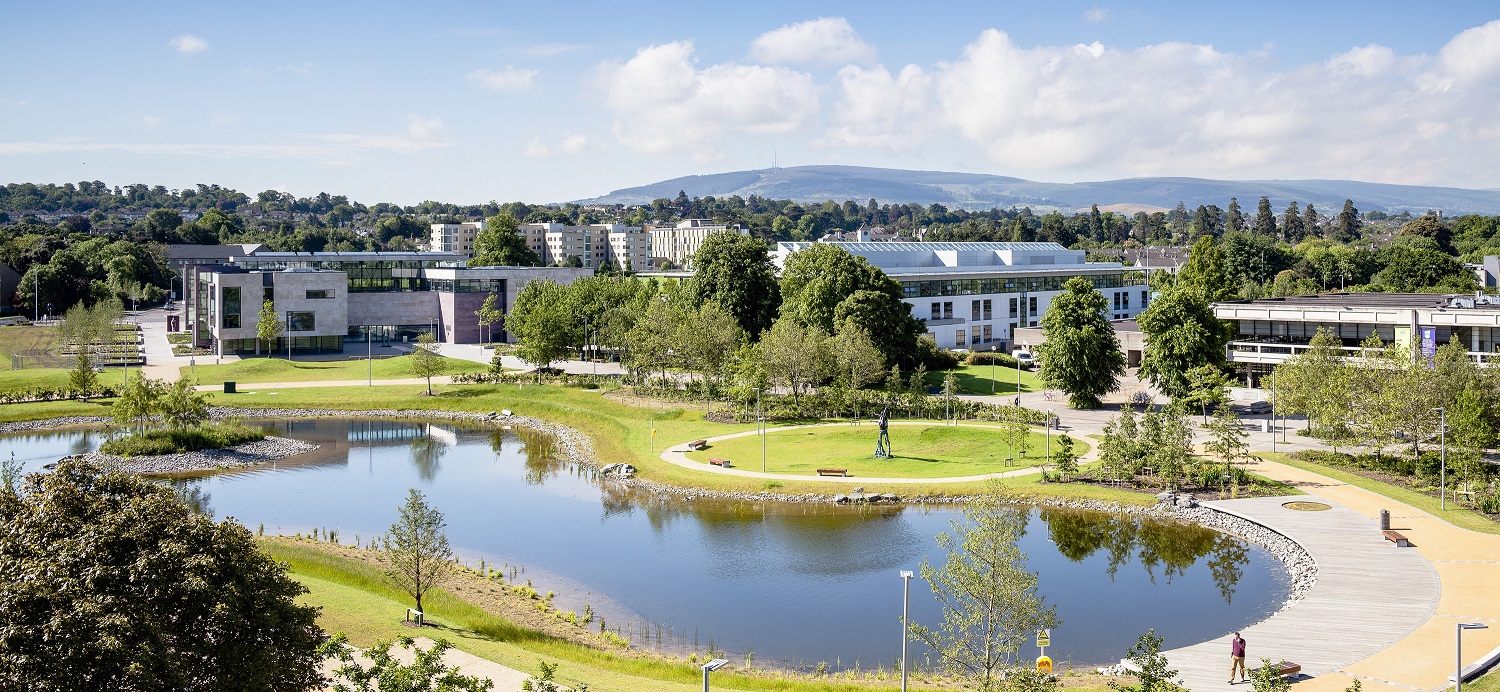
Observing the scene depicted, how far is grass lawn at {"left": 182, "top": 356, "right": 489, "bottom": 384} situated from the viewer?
240 feet

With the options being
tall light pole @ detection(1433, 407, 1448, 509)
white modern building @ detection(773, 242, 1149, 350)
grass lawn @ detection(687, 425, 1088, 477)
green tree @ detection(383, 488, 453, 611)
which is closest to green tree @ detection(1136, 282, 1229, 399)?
grass lawn @ detection(687, 425, 1088, 477)

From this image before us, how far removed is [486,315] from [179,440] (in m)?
38.9

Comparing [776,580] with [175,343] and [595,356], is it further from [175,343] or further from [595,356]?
[175,343]

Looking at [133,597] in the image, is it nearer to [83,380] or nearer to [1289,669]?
[1289,669]

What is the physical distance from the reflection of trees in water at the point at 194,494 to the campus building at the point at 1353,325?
50473mm

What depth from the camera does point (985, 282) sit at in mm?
92125

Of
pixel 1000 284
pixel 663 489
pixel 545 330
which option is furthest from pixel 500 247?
pixel 663 489

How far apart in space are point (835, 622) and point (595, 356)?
54193mm

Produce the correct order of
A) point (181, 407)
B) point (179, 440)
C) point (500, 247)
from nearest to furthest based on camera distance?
point (181, 407) < point (179, 440) < point (500, 247)

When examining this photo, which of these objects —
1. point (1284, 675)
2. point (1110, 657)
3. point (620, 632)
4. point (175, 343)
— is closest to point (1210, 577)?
point (1110, 657)

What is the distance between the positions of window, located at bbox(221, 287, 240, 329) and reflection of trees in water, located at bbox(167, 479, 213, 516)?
39.5 metres

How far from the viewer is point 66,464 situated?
16.6m

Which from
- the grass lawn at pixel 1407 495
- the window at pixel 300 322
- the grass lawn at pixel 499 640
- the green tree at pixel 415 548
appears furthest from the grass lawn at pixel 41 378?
the grass lawn at pixel 1407 495

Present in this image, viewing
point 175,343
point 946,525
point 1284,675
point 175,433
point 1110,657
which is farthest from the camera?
point 175,343
